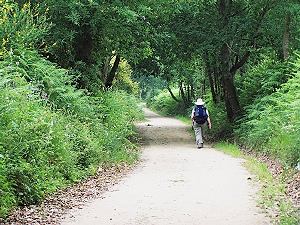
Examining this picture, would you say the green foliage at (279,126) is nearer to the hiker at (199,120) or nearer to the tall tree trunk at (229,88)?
the hiker at (199,120)

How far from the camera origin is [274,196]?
9.62 meters

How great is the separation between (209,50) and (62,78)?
942 cm

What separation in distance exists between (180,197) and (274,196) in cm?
188

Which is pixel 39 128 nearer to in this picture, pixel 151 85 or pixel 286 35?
pixel 286 35

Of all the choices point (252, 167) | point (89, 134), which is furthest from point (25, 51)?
point (252, 167)

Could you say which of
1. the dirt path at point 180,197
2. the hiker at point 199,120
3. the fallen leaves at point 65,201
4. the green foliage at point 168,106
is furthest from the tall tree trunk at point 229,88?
the green foliage at point 168,106

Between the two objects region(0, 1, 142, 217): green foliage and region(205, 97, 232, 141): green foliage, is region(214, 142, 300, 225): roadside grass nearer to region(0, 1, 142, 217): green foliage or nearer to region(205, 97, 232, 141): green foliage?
region(0, 1, 142, 217): green foliage

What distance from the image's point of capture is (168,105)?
187 ft

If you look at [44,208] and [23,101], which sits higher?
[23,101]

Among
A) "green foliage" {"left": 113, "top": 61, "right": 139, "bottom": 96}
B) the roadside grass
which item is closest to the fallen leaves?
the roadside grass

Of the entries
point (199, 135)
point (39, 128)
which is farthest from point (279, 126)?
point (39, 128)

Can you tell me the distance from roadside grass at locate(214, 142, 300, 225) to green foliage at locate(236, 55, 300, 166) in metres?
0.69

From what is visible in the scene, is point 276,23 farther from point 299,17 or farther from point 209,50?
point 209,50

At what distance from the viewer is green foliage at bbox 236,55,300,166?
12.5m
